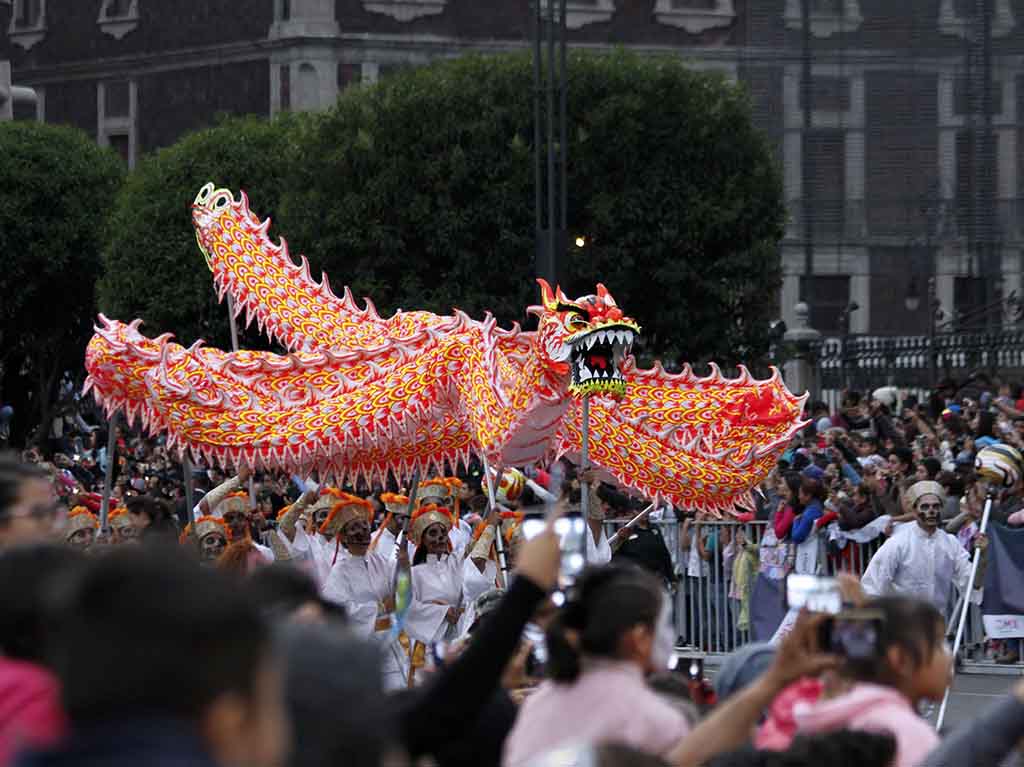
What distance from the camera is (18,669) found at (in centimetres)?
478

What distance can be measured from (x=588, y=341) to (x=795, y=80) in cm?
3090

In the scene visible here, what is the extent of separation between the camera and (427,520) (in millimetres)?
13930

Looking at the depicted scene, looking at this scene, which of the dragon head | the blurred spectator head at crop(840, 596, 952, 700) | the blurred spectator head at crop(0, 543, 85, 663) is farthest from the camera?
the dragon head

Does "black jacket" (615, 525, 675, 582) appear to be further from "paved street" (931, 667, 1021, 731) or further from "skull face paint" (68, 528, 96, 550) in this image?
"skull face paint" (68, 528, 96, 550)

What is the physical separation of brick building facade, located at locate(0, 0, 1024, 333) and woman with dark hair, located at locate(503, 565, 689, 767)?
30.7 meters

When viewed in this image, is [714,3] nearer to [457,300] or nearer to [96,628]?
[457,300]

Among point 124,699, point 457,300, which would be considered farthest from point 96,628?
point 457,300

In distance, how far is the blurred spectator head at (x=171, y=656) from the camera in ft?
10.6

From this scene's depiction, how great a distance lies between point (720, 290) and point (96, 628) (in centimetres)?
3241

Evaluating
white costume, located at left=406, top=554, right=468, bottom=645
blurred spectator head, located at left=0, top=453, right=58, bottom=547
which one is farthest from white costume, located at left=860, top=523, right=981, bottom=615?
blurred spectator head, located at left=0, top=453, right=58, bottom=547

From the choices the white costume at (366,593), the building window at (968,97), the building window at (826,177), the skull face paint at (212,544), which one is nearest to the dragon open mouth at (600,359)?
the white costume at (366,593)

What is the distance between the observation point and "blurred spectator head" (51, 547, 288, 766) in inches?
127

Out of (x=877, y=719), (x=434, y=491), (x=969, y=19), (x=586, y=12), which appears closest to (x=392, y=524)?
(x=434, y=491)

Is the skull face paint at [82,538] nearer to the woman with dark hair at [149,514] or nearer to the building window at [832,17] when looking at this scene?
the woman with dark hair at [149,514]
